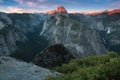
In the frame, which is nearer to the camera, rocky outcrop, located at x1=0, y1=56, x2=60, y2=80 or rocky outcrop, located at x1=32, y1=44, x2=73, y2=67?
rocky outcrop, located at x1=0, y1=56, x2=60, y2=80

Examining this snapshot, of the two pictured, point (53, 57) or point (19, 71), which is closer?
point (19, 71)

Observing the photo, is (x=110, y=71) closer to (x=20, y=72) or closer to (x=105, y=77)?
(x=105, y=77)

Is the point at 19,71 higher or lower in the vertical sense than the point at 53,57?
higher

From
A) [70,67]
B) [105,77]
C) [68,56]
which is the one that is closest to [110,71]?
[105,77]

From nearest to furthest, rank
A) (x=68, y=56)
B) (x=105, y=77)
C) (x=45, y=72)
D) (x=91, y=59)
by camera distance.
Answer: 1. (x=105, y=77)
2. (x=45, y=72)
3. (x=91, y=59)
4. (x=68, y=56)
